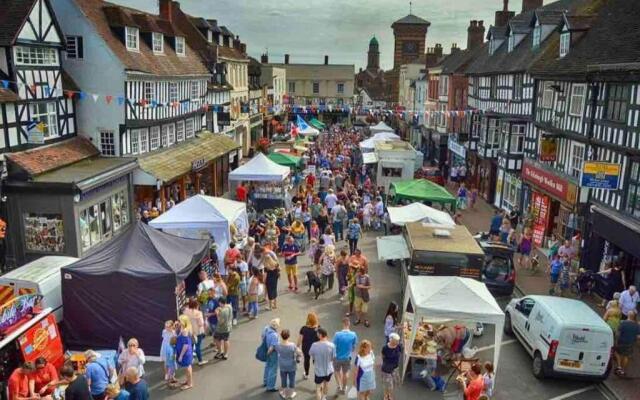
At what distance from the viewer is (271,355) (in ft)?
34.0

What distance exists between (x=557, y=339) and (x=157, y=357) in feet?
27.6

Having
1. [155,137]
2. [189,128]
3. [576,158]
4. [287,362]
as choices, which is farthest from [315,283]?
[189,128]

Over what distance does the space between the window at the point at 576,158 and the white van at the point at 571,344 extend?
9542 millimetres

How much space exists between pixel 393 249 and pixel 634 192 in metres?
7.38

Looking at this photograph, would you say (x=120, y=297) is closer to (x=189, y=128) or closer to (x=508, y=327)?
(x=508, y=327)

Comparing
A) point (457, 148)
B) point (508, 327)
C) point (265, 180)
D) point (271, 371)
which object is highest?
point (457, 148)

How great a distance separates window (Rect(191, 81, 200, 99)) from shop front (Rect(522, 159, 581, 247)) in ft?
57.5

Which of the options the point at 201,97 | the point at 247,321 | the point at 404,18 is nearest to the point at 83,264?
the point at 247,321

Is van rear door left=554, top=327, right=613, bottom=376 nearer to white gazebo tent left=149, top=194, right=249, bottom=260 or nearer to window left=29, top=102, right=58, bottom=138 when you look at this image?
white gazebo tent left=149, top=194, right=249, bottom=260

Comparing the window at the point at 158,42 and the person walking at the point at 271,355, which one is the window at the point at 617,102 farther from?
the window at the point at 158,42

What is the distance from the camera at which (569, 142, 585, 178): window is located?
64.6 feet

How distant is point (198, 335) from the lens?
11.3m

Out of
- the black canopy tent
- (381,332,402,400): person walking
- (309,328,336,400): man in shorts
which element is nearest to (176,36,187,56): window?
the black canopy tent

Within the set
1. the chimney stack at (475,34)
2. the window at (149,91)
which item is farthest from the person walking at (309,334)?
the chimney stack at (475,34)
